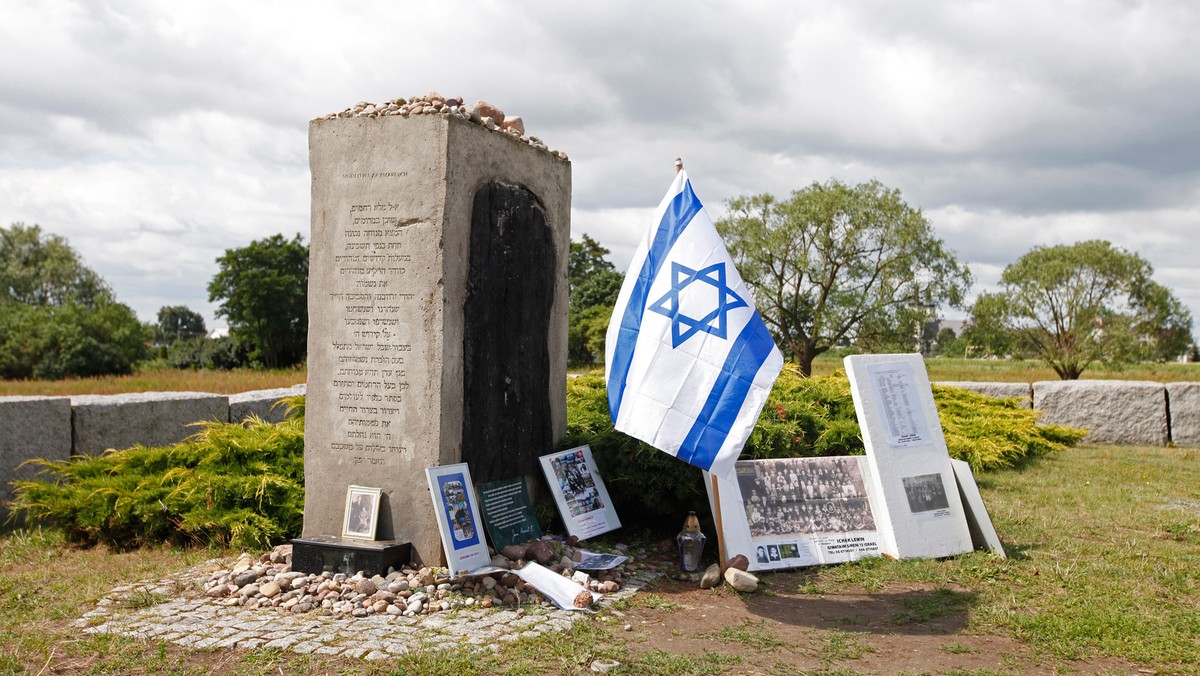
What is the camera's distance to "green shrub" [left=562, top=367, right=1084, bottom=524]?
6270 mm

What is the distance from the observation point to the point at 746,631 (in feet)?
14.9

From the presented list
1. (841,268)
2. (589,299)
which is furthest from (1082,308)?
(589,299)

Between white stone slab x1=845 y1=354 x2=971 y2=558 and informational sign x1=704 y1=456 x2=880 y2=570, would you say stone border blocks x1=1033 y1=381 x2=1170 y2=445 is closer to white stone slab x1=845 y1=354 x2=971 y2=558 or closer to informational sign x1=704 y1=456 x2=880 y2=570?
white stone slab x1=845 y1=354 x2=971 y2=558

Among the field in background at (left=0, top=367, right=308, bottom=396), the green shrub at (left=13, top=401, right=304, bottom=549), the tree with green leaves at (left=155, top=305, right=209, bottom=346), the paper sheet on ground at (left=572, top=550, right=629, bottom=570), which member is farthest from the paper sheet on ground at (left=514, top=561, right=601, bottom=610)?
the tree with green leaves at (left=155, top=305, right=209, bottom=346)

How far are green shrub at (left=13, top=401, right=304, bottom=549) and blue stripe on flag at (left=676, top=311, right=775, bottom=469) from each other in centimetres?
297

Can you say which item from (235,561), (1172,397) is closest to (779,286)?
(1172,397)

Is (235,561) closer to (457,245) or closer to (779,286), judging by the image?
(457,245)

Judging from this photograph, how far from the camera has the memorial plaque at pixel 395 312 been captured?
5387mm

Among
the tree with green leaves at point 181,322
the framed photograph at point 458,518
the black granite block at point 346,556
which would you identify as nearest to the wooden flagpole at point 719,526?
the framed photograph at point 458,518

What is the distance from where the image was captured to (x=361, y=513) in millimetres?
5465

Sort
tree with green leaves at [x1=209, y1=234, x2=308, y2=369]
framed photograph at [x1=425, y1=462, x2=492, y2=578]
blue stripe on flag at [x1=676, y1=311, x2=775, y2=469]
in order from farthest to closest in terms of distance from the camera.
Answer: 1. tree with green leaves at [x1=209, y1=234, x2=308, y2=369]
2. framed photograph at [x1=425, y1=462, x2=492, y2=578]
3. blue stripe on flag at [x1=676, y1=311, x2=775, y2=469]

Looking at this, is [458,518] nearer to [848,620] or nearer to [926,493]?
[848,620]

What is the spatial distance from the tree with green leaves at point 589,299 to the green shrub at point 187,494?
2170 centimetres

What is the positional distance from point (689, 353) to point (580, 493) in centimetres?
177
